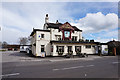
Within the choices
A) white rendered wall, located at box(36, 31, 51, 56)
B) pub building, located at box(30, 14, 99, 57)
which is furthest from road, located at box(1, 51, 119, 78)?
pub building, located at box(30, 14, 99, 57)

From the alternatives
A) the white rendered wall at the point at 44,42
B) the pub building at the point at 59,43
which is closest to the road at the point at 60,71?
the white rendered wall at the point at 44,42

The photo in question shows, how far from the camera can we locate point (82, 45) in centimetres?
2498

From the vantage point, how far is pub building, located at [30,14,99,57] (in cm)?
2173

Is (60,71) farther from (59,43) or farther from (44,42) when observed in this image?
(44,42)

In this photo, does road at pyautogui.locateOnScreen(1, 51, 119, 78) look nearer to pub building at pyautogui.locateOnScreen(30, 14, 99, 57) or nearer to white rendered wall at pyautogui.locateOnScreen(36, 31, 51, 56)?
white rendered wall at pyautogui.locateOnScreen(36, 31, 51, 56)

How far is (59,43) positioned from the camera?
22375mm

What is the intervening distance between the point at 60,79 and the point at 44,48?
52.5 ft

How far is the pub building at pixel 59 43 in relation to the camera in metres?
21.7

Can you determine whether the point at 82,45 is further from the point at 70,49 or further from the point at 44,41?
the point at 44,41

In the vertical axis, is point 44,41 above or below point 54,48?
above

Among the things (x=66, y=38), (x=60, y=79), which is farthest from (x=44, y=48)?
(x=60, y=79)

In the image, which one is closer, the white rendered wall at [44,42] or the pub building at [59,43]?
the white rendered wall at [44,42]

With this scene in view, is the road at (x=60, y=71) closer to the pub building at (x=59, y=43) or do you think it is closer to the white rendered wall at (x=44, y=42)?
the white rendered wall at (x=44, y=42)

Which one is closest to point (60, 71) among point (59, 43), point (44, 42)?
point (59, 43)
